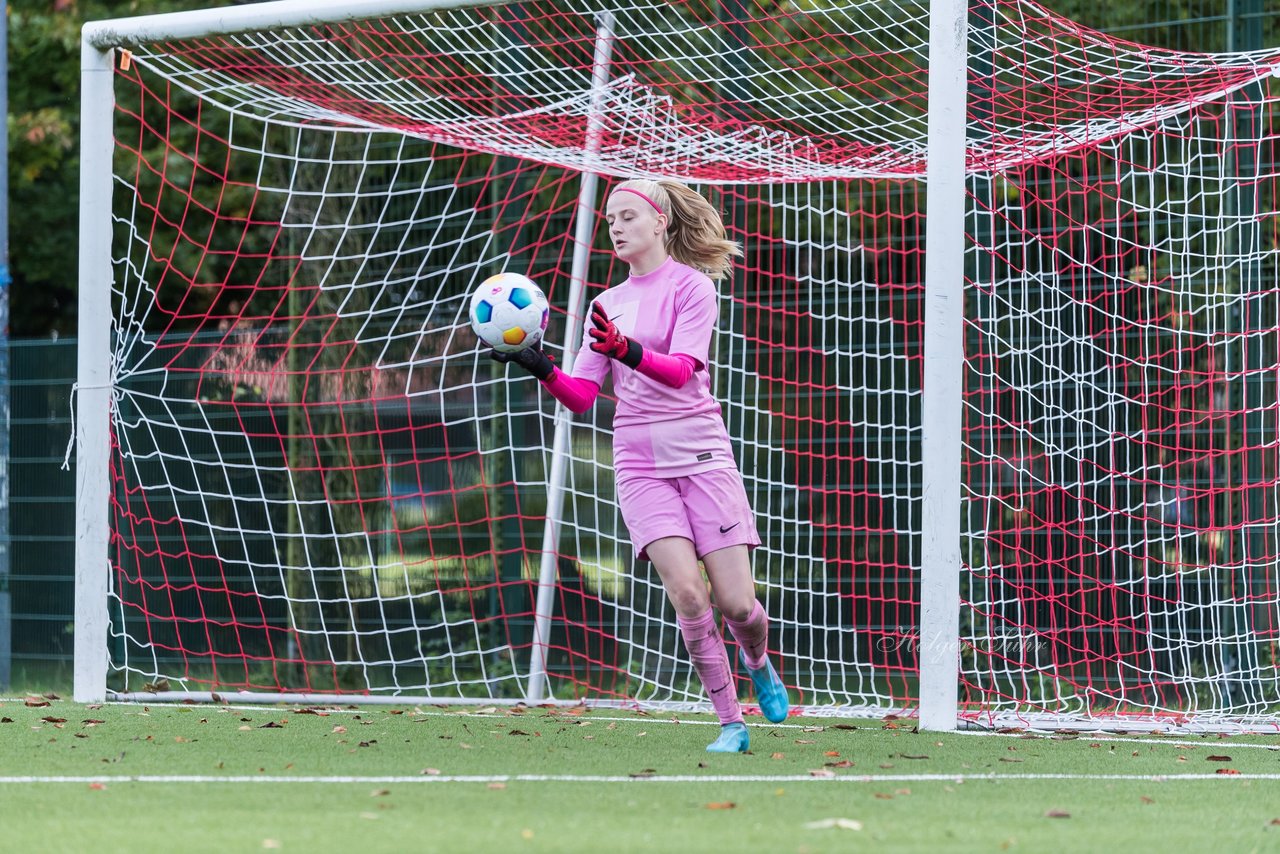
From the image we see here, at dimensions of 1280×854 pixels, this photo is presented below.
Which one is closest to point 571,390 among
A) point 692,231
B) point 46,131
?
point 692,231

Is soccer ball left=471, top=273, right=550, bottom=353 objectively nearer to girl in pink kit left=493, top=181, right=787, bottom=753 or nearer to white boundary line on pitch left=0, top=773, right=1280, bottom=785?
girl in pink kit left=493, top=181, right=787, bottom=753

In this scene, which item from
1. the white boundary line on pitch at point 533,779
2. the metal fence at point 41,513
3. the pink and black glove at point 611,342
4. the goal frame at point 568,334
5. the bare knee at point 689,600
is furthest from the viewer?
the metal fence at point 41,513

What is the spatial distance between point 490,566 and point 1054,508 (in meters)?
2.97

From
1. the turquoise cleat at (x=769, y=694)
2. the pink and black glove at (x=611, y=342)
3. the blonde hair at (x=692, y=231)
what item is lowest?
Answer: the turquoise cleat at (x=769, y=694)

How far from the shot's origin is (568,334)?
8.25 meters

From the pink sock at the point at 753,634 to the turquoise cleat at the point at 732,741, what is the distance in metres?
0.29

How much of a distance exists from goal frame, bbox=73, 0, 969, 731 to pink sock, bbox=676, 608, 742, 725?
34.9 inches

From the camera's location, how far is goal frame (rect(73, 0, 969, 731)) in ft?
19.4

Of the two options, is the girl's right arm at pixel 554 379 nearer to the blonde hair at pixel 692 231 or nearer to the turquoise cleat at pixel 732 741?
the blonde hair at pixel 692 231

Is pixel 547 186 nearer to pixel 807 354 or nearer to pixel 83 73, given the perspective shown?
pixel 807 354

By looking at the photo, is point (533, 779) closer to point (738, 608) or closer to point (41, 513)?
point (738, 608)

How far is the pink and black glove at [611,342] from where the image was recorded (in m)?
4.91

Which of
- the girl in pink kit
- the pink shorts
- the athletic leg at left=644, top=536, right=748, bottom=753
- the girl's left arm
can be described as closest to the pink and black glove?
the girl's left arm

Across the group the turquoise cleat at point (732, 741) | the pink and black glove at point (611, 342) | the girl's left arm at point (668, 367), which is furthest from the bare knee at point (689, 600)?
the pink and black glove at point (611, 342)
